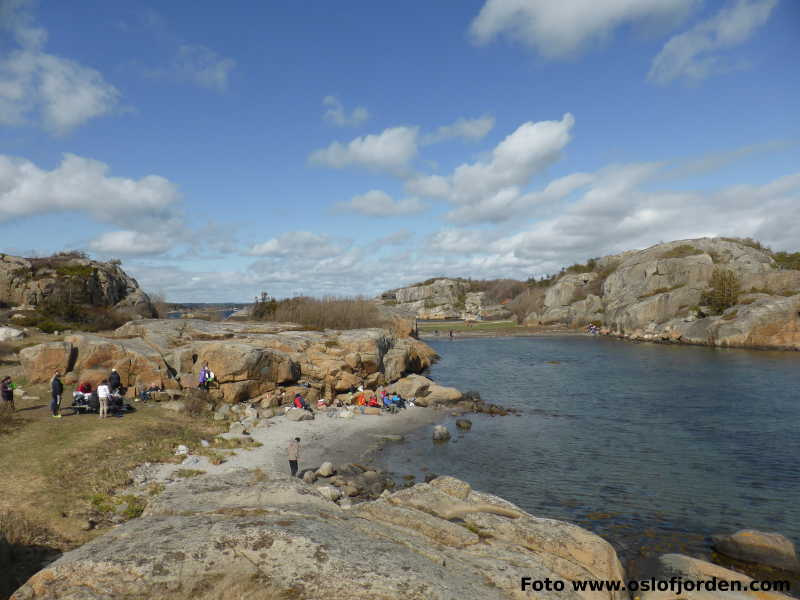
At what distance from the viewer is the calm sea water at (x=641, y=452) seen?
1683 centimetres

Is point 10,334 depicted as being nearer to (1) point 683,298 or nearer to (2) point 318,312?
(2) point 318,312

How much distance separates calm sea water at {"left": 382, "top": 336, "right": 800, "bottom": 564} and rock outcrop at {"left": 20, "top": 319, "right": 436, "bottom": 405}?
10.7 metres

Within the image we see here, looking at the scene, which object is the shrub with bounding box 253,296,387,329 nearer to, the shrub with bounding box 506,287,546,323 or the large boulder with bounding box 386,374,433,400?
the large boulder with bounding box 386,374,433,400

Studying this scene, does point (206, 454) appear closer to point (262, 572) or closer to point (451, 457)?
point (451, 457)

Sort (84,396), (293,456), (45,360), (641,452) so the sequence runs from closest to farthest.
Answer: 1. (293,456)
2. (84,396)
3. (641,452)
4. (45,360)

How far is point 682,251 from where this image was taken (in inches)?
4235

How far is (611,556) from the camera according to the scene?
973 centimetres

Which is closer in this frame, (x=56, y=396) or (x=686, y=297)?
(x=56, y=396)

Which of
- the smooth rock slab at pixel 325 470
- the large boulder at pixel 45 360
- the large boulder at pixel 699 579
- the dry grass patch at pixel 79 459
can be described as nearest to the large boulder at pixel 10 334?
the large boulder at pixel 45 360

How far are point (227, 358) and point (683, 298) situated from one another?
3554 inches

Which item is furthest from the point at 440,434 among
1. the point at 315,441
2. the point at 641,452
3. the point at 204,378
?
the point at 204,378

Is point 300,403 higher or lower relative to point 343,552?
lower

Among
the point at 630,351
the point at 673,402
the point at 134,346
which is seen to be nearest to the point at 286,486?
the point at 134,346

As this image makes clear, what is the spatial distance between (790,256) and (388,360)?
10991 centimetres
